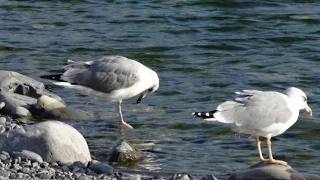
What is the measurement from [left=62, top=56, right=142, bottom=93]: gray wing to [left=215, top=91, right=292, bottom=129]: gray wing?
235 cm

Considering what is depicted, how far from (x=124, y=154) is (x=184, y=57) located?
19.6ft

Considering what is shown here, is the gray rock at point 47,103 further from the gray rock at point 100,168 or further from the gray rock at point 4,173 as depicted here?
the gray rock at point 4,173

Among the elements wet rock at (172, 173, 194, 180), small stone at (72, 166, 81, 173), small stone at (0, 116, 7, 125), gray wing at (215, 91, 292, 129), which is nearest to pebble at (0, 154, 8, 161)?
small stone at (72, 166, 81, 173)

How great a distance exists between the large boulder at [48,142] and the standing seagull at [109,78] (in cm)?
235

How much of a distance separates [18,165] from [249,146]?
308 centimetres

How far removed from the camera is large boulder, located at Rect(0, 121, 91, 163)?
28.4 feet

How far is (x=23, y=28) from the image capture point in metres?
17.4

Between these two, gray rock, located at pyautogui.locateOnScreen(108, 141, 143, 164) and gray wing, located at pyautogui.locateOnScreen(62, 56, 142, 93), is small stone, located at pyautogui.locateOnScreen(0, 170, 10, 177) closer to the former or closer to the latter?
gray rock, located at pyautogui.locateOnScreen(108, 141, 143, 164)

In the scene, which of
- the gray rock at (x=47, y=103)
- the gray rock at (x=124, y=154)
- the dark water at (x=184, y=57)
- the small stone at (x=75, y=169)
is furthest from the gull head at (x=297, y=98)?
the gray rock at (x=47, y=103)

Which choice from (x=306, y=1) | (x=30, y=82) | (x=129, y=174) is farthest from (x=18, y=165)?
(x=306, y=1)

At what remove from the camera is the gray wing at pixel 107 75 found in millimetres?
11094

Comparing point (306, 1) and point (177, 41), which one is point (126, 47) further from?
point (306, 1)

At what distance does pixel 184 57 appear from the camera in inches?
598

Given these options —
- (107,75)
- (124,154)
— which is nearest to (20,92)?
(107,75)
